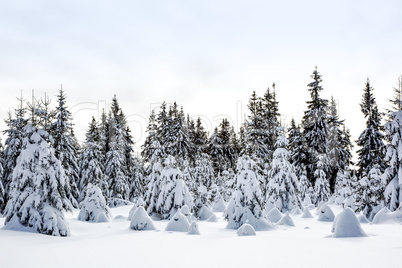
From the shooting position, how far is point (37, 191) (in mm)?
13914

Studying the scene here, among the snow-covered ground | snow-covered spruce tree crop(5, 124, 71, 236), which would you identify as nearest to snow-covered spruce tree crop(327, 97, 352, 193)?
the snow-covered ground

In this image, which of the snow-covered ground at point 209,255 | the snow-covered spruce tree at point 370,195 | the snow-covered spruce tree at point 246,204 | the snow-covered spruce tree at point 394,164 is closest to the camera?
the snow-covered ground at point 209,255

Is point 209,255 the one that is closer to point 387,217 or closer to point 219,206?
point 387,217

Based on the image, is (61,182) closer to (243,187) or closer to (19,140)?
(243,187)

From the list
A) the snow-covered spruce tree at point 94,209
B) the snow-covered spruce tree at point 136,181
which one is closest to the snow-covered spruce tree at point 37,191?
the snow-covered spruce tree at point 94,209

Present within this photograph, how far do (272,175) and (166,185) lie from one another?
33.9 feet

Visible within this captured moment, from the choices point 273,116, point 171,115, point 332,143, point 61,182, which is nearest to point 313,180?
point 332,143

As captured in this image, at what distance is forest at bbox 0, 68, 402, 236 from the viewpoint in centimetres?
1429

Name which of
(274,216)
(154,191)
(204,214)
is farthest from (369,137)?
(154,191)

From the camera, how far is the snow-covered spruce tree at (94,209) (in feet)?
69.6

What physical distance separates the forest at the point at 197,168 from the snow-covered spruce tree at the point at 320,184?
12cm

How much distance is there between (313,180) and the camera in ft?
123

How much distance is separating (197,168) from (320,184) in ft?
52.6

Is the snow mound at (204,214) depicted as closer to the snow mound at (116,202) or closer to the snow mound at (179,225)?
the snow mound at (179,225)
